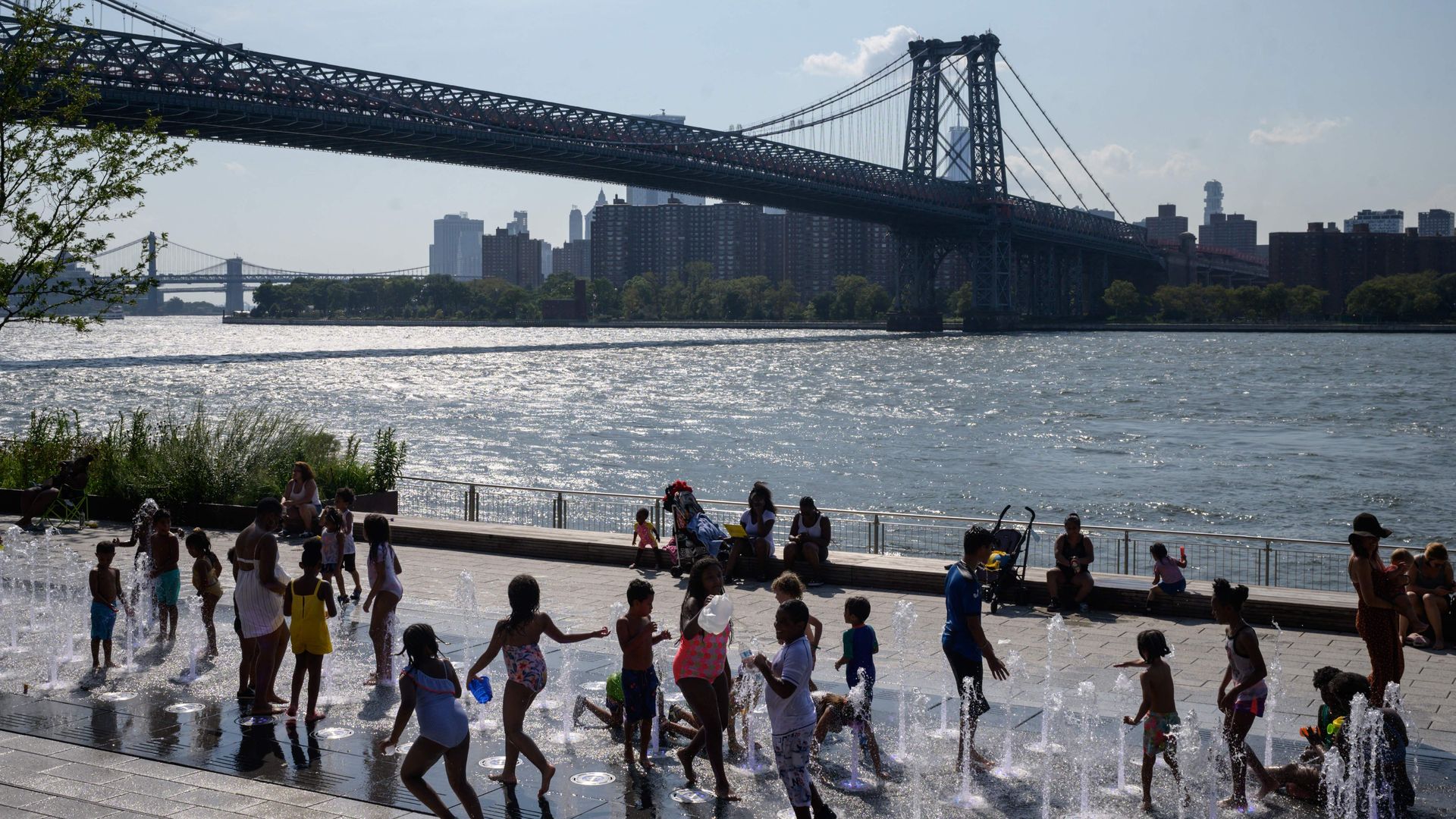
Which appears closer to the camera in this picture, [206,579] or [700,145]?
[206,579]

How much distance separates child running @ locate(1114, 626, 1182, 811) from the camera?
7.68 meters

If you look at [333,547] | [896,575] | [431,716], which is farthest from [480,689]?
[896,575]

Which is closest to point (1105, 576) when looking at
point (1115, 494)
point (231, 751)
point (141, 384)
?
point (231, 751)

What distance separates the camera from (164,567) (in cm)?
1148

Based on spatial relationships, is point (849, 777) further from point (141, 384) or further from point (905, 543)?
point (141, 384)

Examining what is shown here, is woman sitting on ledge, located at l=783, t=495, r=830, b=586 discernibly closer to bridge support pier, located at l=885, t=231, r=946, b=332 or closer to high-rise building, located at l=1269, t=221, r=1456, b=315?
bridge support pier, located at l=885, t=231, r=946, b=332

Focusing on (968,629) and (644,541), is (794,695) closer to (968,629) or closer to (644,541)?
(968,629)

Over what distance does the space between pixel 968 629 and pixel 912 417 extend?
48.8 meters

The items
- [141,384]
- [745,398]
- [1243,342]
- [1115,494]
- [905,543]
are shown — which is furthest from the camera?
[1243,342]

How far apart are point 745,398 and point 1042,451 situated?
21848 mm

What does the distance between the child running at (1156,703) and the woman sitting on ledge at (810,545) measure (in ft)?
21.5

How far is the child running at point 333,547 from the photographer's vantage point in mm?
12953

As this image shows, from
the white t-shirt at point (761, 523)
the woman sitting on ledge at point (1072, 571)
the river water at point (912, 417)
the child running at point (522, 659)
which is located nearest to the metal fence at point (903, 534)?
the white t-shirt at point (761, 523)

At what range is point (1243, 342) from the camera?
125m
